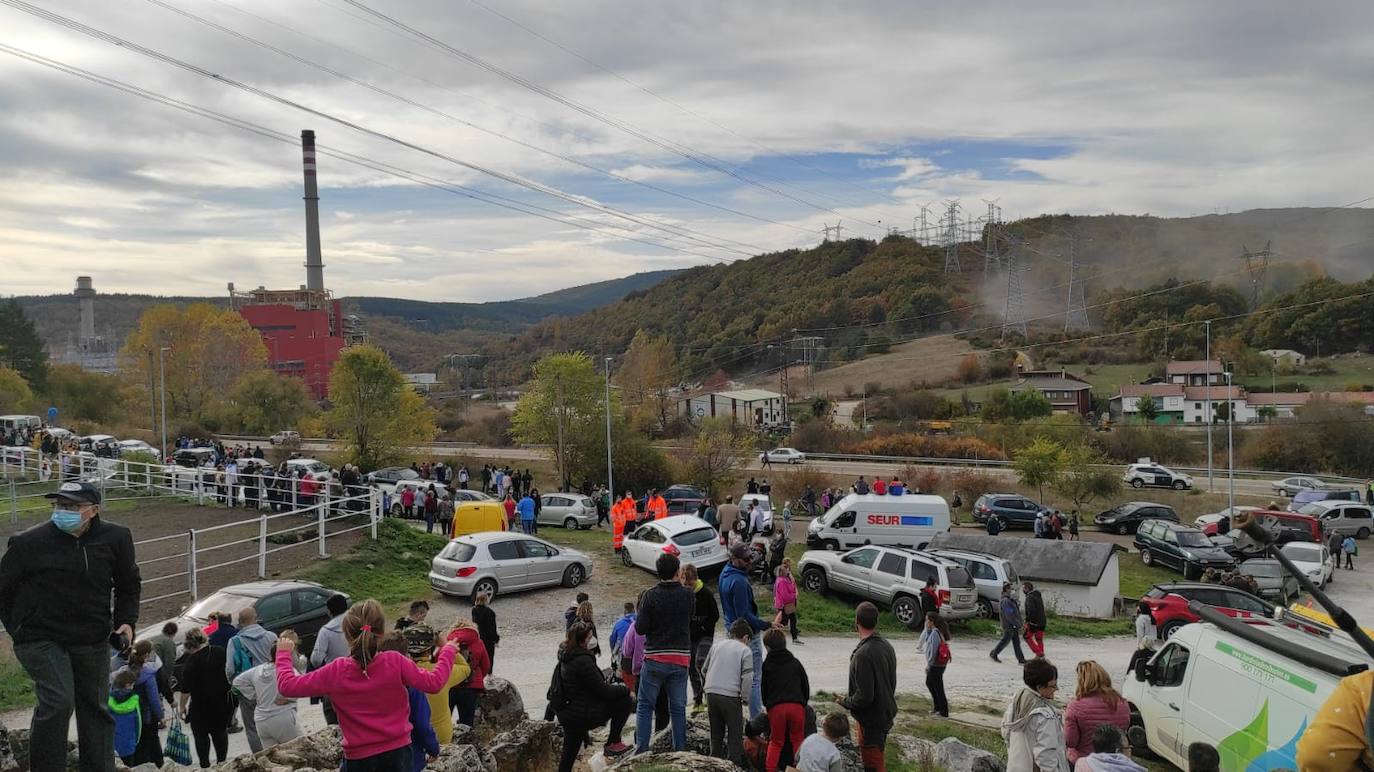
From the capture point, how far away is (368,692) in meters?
5.93

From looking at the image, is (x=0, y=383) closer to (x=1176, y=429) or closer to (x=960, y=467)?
(x=960, y=467)

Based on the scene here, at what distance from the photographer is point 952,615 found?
19469mm

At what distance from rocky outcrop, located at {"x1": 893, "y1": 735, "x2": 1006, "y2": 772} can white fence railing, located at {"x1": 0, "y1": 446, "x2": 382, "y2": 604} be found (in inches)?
509

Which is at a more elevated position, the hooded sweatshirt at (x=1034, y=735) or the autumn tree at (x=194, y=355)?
the autumn tree at (x=194, y=355)

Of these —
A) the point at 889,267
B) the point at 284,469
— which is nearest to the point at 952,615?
the point at 284,469

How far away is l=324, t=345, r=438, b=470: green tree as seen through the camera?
142ft

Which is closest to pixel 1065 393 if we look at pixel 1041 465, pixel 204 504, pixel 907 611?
pixel 1041 465

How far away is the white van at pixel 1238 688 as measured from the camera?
7.96 m

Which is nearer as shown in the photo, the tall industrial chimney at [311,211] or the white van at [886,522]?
the white van at [886,522]

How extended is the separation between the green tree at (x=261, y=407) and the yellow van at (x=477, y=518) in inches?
1925

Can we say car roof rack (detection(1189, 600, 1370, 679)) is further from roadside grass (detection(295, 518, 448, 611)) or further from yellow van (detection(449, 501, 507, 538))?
yellow van (detection(449, 501, 507, 538))

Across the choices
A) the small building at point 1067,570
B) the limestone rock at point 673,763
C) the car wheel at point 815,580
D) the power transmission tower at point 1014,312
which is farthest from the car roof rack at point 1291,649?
the power transmission tower at point 1014,312

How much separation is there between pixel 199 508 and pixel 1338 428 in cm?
6369

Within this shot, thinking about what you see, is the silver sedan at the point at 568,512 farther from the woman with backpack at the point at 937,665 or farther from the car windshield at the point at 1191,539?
the woman with backpack at the point at 937,665
